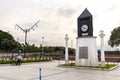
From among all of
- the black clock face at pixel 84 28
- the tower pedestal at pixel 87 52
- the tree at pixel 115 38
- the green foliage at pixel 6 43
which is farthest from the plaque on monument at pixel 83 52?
the green foliage at pixel 6 43

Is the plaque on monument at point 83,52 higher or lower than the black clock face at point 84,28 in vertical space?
lower

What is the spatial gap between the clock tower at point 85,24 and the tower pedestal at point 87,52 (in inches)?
23.7

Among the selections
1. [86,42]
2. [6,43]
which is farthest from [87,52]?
[6,43]

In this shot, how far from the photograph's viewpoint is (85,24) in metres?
21.0

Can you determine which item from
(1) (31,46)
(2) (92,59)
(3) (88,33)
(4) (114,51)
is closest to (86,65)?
(2) (92,59)

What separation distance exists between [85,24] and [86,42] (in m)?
2.11

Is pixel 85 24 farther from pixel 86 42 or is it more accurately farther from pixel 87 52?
pixel 87 52

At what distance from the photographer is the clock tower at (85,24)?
20641mm

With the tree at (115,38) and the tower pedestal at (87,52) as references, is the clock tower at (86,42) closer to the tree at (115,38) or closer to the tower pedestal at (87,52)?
the tower pedestal at (87,52)

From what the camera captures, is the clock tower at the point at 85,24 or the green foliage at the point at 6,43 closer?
the clock tower at the point at 85,24

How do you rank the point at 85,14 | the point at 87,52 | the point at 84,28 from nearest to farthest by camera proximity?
the point at 87,52 → the point at 84,28 → the point at 85,14

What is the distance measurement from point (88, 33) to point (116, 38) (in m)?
39.6

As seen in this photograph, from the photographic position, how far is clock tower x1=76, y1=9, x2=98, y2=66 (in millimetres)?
20125

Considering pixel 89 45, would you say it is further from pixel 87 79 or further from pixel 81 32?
pixel 87 79
